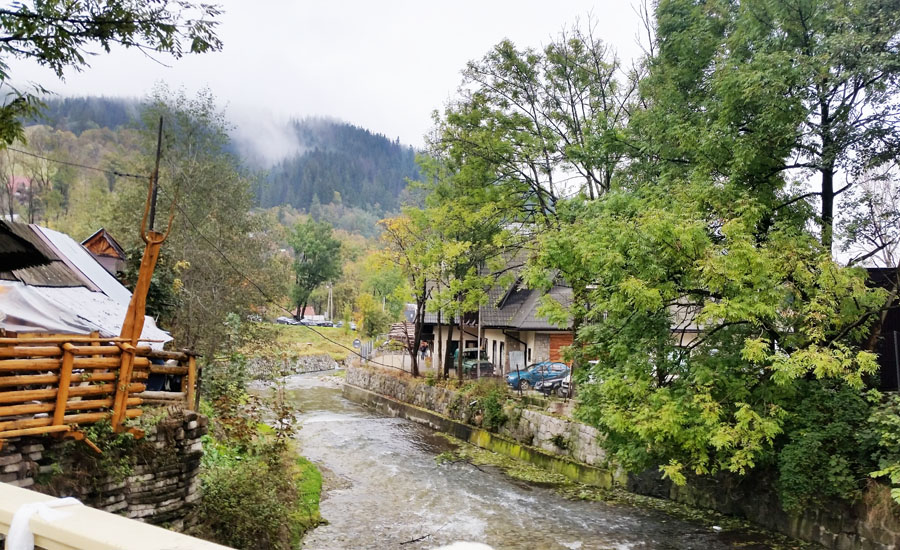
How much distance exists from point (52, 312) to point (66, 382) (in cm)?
543

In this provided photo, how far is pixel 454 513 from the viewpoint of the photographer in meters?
14.2

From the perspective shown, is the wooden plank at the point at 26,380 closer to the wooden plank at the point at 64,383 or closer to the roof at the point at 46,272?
the wooden plank at the point at 64,383

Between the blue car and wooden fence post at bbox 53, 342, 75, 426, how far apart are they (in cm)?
1872

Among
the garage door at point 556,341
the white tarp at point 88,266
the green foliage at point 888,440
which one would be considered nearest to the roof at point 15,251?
the white tarp at point 88,266

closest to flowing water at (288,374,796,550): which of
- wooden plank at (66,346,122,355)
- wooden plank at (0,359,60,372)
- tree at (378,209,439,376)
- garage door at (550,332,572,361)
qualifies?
wooden plank at (66,346,122,355)

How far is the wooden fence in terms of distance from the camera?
7109 mm

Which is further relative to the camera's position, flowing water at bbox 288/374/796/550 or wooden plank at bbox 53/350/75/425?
flowing water at bbox 288/374/796/550

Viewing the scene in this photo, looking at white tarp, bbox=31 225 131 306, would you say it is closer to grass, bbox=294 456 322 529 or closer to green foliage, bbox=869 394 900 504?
grass, bbox=294 456 322 529

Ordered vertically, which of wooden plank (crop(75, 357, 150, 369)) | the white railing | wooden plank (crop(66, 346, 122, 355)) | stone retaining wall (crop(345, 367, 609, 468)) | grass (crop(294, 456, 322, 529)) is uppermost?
wooden plank (crop(66, 346, 122, 355))

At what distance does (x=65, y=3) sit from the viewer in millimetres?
7844

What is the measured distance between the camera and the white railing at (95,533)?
1683 mm

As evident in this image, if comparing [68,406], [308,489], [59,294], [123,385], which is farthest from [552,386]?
[68,406]

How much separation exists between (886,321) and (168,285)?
71.6ft

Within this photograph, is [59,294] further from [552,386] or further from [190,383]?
[552,386]
